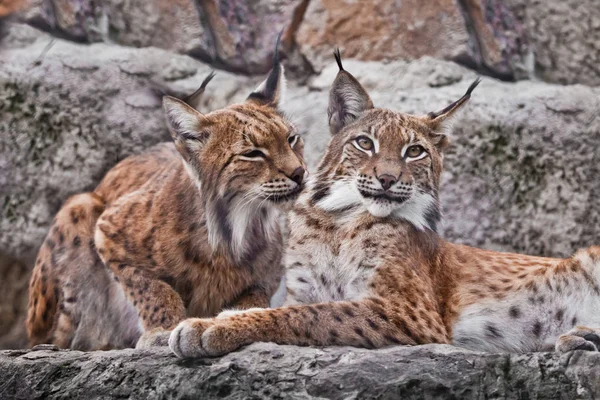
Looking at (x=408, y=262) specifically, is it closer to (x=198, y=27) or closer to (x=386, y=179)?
(x=386, y=179)

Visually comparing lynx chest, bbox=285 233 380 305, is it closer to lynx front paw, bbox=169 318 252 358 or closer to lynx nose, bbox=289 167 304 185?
lynx nose, bbox=289 167 304 185

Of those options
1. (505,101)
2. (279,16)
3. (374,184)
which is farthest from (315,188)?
(279,16)

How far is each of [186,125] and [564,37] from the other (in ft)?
9.01

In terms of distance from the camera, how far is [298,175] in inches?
198

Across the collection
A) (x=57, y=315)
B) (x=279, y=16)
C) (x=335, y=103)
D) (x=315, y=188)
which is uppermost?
(x=279, y=16)

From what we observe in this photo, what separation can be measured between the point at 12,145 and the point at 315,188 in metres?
2.59

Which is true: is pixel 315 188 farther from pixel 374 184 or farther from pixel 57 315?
pixel 57 315

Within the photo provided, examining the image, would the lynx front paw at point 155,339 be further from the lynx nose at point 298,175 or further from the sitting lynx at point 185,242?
the lynx nose at point 298,175

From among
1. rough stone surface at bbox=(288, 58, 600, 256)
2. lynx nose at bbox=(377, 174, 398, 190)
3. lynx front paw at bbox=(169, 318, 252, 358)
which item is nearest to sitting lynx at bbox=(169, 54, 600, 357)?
lynx nose at bbox=(377, 174, 398, 190)

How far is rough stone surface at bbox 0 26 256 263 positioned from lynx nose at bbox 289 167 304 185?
2083 mm

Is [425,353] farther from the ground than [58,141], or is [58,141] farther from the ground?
[58,141]

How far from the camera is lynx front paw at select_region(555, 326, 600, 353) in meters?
4.05

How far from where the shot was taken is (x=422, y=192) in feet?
16.3

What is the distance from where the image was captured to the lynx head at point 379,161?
4.84 metres
